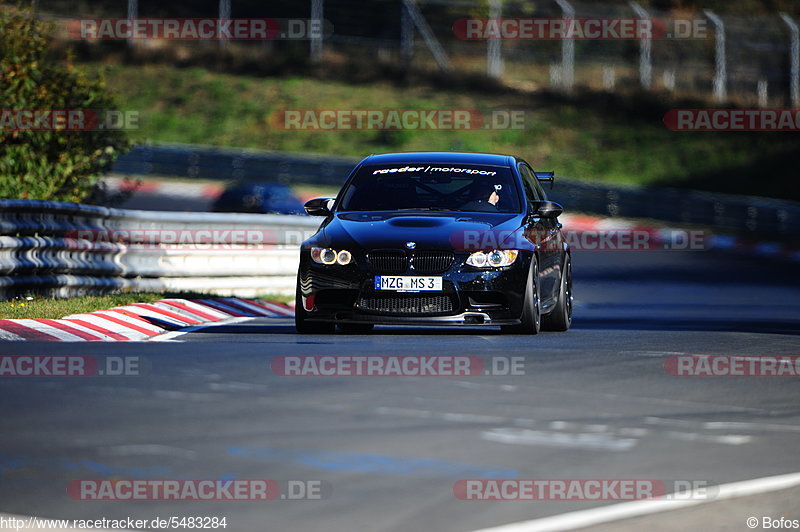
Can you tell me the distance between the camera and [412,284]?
1150 centimetres

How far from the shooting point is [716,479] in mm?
5938

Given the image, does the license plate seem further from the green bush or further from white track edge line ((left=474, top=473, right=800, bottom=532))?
the green bush

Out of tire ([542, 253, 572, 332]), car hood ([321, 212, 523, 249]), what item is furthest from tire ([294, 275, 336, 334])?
tire ([542, 253, 572, 332])

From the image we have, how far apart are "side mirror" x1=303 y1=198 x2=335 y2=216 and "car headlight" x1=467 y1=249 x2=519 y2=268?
1.66 m

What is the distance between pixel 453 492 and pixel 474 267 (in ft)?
19.9

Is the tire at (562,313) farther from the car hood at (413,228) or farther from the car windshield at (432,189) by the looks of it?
the car hood at (413,228)

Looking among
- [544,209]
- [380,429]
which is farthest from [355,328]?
[380,429]

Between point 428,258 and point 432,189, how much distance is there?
1.44m

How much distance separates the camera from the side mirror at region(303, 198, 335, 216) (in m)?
12.5

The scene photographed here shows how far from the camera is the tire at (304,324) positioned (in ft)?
39.3

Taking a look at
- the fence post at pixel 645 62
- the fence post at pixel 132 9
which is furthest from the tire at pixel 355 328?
the fence post at pixel 132 9

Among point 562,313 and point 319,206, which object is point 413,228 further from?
point 562,313

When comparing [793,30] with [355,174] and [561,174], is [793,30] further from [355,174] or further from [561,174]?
[355,174]

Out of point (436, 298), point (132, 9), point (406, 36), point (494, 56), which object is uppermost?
point (132, 9)
